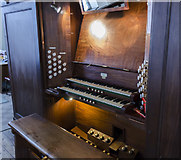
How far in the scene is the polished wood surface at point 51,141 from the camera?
4.34 feet

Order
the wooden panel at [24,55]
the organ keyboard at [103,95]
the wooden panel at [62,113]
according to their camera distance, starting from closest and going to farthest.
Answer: the organ keyboard at [103,95], the wooden panel at [24,55], the wooden panel at [62,113]

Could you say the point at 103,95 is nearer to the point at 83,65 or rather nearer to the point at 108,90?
the point at 108,90

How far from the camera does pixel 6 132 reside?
2902 mm

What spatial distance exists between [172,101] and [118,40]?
3.73ft

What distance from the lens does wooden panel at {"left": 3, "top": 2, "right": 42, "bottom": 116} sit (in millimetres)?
2313

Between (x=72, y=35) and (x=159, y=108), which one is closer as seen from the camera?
(x=159, y=108)

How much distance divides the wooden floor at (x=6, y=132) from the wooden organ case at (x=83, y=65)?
54cm

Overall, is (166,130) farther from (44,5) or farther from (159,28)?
(44,5)

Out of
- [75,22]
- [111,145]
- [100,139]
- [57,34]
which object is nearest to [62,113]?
[100,139]

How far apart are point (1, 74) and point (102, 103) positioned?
13.3ft

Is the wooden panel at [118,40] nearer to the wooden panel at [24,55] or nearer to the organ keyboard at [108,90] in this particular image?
the organ keyboard at [108,90]

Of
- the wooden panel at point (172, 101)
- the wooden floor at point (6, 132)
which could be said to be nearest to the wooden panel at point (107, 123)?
the wooden panel at point (172, 101)

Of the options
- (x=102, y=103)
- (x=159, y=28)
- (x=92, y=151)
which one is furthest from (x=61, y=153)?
(x=159, y=28)

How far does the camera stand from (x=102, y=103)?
5.82 feet
